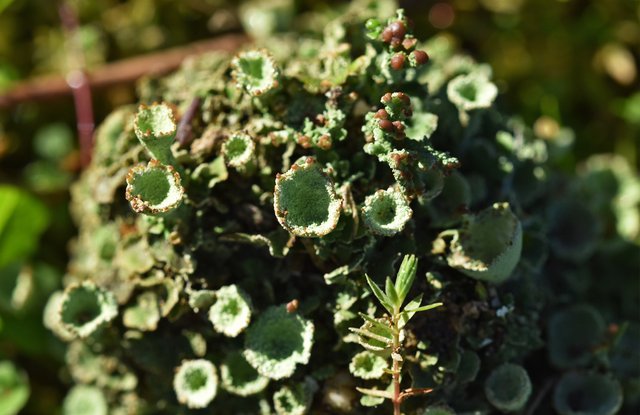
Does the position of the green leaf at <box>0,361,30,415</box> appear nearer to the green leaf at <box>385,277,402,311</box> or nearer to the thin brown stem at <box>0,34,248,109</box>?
the thin brown stem at <box>0,34,248,109</box>

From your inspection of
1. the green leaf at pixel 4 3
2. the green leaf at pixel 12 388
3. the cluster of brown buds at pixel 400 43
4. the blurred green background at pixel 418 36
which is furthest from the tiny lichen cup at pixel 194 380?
the green leaf at pixel 4 3

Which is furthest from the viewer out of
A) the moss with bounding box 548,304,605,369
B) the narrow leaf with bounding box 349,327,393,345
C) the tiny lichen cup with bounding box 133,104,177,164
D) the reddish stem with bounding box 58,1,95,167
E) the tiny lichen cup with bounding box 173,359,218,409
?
the reddish stem with bounding box 58,1,95,167

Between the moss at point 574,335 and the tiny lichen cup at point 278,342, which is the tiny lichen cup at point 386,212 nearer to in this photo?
the tiny lichen cup at point 278,342

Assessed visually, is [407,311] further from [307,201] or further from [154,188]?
[154,188]

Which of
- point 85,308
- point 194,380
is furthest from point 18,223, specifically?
point 194,380

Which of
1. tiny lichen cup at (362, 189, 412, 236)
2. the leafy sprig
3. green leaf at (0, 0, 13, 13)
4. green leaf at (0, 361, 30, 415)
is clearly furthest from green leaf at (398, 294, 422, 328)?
green leaf at (0, 0, 13, 13)

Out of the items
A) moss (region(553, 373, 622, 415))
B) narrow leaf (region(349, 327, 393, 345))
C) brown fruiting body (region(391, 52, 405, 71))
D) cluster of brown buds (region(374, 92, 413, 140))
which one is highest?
brown fruiting body (region(391, 52, 405, 71))

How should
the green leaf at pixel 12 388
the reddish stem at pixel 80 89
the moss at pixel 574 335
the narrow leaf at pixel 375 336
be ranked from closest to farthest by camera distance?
the narrow leaf at pixel 375 336 < the moss at pixel 574 335 < the green leaf at pixel 12 388 < the reddish stem at pixel 80 89
